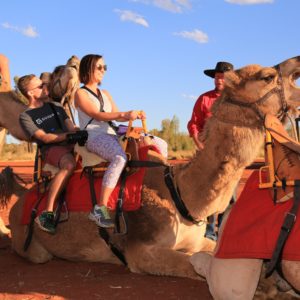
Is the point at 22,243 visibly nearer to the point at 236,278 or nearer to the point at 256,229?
the point at 236,278

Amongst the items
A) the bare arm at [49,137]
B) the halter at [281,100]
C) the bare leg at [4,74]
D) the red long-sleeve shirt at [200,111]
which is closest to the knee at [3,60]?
the bare leg at [4,74]

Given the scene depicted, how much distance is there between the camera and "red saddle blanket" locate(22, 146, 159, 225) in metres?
5.83

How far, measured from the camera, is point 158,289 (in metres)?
5.23

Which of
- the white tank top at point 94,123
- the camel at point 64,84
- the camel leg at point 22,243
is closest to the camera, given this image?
the white tank top at point 94,123

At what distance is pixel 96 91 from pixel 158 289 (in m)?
2.56

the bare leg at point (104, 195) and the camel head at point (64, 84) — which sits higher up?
the camel head at point (64, 84)

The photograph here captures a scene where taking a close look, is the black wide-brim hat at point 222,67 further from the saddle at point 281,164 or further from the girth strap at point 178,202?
the saddle at point 281,164

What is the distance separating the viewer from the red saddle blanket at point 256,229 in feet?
11.8

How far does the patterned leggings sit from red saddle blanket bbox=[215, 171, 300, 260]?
2.00m

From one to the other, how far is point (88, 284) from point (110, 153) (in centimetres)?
144

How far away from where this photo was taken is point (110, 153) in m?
5.93

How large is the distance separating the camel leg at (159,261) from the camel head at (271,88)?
1.72 meters

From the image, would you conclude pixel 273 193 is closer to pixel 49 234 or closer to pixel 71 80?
pixel 49 234

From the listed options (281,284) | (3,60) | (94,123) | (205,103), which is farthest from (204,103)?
(281,284)
